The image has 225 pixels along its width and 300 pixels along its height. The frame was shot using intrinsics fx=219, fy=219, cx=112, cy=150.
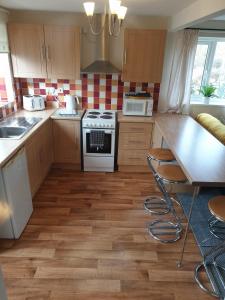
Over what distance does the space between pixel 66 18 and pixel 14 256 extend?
10.1 feet

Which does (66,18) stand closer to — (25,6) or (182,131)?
(25,6)

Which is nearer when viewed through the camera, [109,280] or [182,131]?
[109,280]

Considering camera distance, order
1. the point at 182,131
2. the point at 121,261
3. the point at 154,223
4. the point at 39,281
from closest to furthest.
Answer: the point at 39,281
the point at 121,261
the point at 154,223
the point at 182,131

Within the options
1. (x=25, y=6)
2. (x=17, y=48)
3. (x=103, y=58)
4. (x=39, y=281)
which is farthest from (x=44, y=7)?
(x=39, y=281)

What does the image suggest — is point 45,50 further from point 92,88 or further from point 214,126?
point 214,126

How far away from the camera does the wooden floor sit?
171 cm

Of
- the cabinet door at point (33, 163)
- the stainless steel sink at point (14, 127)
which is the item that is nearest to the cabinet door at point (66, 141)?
the stainless steel sink at point (14, 127)

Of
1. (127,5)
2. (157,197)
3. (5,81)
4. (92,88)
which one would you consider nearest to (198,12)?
(127,5)

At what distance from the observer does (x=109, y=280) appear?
1.79 meters

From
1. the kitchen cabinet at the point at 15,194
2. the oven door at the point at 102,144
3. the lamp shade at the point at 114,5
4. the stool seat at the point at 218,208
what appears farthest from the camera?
the oven door at the point at 102,144

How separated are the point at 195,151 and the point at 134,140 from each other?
4.26 ft

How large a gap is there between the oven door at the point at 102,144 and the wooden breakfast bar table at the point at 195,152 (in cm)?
70

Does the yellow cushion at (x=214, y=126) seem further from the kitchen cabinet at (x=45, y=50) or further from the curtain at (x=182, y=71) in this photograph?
the kitchen cabinet at (x=45, y=50)

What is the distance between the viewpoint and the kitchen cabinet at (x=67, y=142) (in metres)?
3.15
